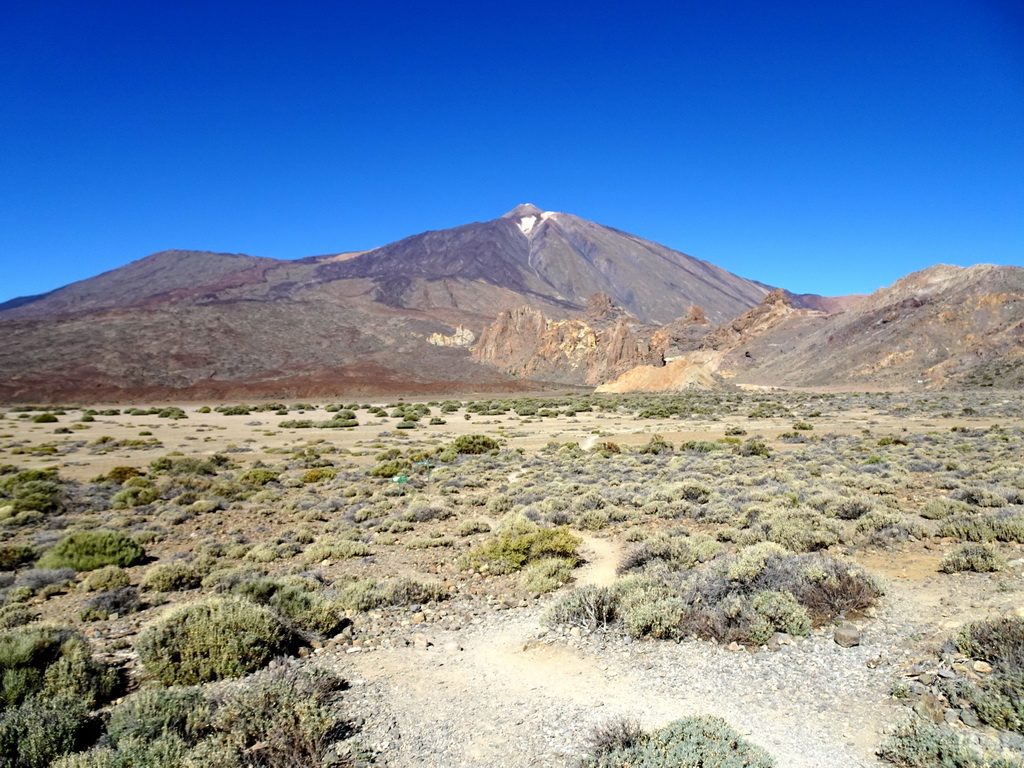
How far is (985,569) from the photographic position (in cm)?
651

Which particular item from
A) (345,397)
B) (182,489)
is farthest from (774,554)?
(345,397)

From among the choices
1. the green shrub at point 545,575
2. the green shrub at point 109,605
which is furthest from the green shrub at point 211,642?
the green shrub at point 545,575

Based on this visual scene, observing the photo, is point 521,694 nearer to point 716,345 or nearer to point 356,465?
point 356,465

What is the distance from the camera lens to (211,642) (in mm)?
5234

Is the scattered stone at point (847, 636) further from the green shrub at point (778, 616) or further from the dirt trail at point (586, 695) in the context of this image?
the green shrub at point (778, 616)

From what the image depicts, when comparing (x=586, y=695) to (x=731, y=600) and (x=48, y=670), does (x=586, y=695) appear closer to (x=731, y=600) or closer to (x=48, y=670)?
(x=731, y=600)

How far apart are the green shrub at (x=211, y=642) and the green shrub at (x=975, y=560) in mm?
7707

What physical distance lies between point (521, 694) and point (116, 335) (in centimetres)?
10737

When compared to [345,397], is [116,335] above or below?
above

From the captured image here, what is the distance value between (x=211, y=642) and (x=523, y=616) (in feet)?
10.9

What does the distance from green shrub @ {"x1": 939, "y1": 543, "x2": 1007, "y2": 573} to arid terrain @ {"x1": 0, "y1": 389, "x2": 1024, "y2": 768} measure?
0.03 metres

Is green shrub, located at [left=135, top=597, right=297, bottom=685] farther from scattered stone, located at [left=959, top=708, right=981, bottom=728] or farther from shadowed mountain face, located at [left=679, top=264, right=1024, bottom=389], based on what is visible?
shadowed mountain face, located at [left=679, top=264, right=1024, bottom=389]

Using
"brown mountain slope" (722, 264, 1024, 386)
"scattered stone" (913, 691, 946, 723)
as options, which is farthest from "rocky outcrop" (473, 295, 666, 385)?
"scattered stone" (913, 691, 946, 723)

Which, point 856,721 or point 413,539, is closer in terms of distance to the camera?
point 856,721
